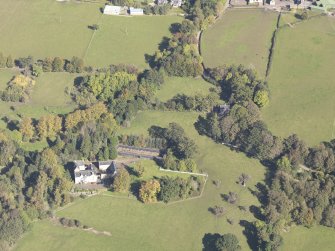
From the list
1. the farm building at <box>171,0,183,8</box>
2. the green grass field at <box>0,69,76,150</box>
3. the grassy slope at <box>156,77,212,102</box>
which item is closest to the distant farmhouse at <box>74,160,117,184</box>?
the green grass field at <box>0,69,76,150</box>

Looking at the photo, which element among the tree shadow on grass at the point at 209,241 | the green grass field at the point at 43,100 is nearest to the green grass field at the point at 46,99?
the green grass field at the point at 43,100

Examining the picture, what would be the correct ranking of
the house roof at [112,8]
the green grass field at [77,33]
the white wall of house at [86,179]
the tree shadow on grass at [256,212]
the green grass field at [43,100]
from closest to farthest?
the tree shadow on grass at [256,212], the white wall of house at [86,179], the green grass field at [43,100], the green grass field at [77,33], the house roof at [112,8]

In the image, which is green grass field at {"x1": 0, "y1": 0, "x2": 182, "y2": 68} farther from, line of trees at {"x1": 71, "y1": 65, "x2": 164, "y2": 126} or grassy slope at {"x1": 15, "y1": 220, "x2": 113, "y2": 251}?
grassy slope at {"x1": 15, "y1": 220, "x2": 113, "y2": 251}

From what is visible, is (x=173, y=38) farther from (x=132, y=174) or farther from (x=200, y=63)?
(x=132, y=174)

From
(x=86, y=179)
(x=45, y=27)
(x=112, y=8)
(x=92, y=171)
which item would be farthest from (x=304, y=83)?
(x=45, y=27)

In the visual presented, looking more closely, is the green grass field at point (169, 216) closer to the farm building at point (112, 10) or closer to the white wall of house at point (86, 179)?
the white wall of house at point (86, 179)

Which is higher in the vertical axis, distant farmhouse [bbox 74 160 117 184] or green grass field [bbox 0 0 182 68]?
green grass field [bbox 0 0 182 68]
